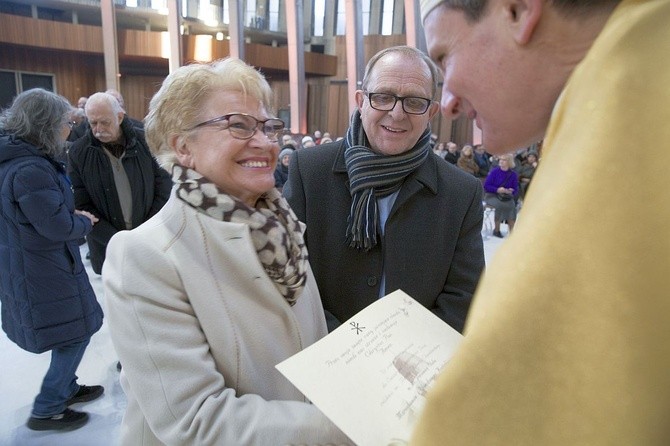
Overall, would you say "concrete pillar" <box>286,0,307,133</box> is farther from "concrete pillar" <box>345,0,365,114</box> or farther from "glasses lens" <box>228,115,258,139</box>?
"glasses lens" <box>228,115,258,139</box>

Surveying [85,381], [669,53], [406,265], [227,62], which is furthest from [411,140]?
[85,381]

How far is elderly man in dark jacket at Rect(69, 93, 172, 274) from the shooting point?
124 inches

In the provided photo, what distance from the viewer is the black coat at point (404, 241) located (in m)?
1.58

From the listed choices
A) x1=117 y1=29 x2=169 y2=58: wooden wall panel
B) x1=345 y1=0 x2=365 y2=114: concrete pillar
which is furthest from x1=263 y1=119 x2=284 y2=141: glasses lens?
x1=117 y1=29 x2=169 y2=58: wooden wall panel

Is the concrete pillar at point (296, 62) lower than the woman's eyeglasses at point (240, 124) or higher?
higher

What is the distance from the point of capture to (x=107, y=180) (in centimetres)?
318

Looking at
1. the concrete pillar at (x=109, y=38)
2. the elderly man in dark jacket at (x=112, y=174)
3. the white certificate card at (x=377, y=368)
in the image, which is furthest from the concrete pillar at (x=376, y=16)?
the white certificate card at (x=377, y=368)

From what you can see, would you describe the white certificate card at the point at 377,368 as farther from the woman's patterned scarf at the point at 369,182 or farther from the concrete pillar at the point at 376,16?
the concrete pillar at the point at 376,16

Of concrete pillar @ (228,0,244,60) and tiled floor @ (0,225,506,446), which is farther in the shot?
concrete pillar @ (228,0,244,60)

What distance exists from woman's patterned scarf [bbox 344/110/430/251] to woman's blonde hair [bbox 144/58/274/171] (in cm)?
42

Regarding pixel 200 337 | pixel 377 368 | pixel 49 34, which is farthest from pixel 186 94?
pixel 49 34

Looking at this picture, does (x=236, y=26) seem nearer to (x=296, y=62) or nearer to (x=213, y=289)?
(x=296, y=62)

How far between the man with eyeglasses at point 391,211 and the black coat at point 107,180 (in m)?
2.00

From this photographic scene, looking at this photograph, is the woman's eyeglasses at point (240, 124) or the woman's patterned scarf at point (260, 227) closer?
the woman's patterned scarf at point (260, 227)
